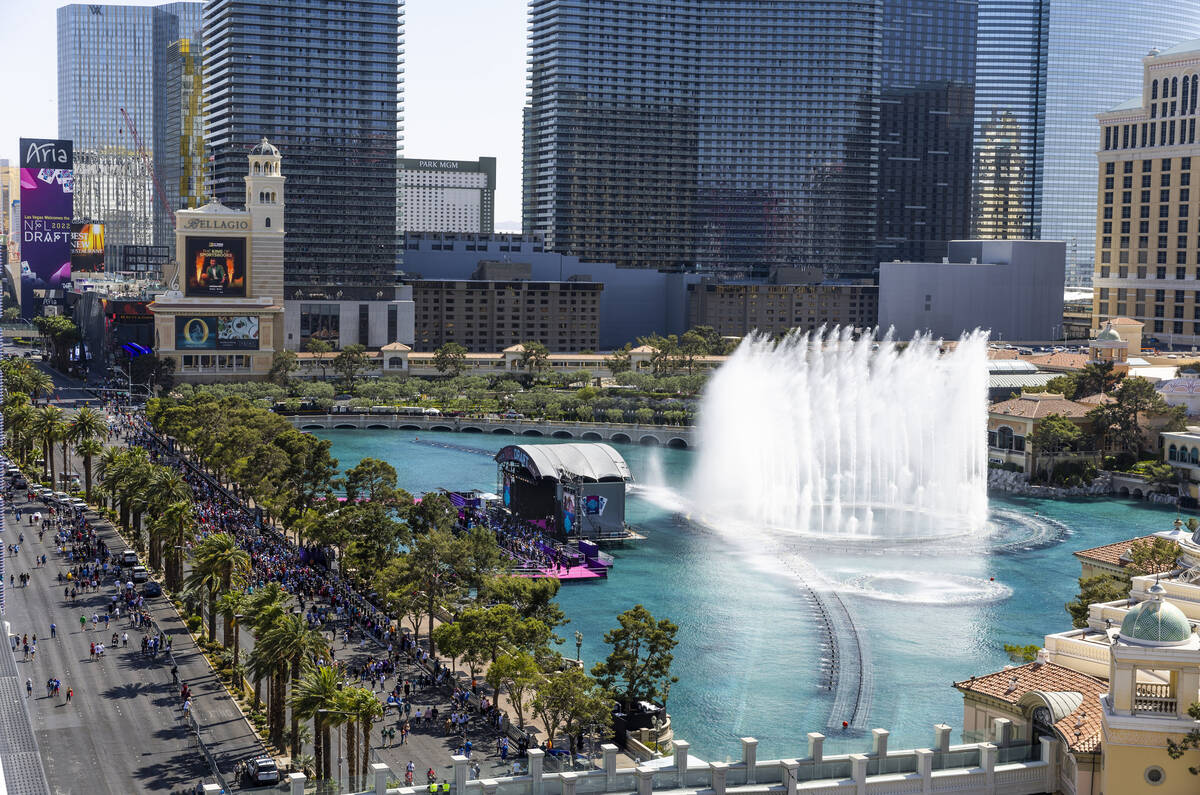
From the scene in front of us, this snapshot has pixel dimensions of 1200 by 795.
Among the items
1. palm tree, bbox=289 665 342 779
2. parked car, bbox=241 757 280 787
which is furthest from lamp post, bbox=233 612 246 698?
palm tree, bbox=289 665 342 779

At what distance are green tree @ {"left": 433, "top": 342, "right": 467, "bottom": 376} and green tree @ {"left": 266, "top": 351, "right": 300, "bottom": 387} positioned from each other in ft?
58.1

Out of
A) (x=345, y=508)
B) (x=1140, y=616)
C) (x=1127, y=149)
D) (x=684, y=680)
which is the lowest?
(x=684, y=680)

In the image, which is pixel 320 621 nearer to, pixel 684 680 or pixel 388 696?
pixel 388 696

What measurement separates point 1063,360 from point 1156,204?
43.2 meters

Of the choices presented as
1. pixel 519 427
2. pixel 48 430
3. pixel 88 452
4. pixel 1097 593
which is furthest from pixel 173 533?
pixel 519 427

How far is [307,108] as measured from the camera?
197 meters

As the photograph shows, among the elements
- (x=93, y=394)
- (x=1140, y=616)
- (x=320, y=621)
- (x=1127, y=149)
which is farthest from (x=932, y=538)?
(x=1127, y=149)

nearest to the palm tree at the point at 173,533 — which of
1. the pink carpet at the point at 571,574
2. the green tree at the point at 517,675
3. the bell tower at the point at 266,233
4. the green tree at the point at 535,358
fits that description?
the pink carpet at the point at 571,574

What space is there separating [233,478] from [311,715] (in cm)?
5250

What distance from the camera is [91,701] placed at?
51406 mm

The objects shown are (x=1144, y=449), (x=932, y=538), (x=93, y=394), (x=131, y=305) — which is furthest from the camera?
(x=131, y=305)

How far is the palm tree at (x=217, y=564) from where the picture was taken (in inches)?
2280

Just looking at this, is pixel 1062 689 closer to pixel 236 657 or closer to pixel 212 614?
pixel 236 657

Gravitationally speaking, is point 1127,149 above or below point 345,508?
above
